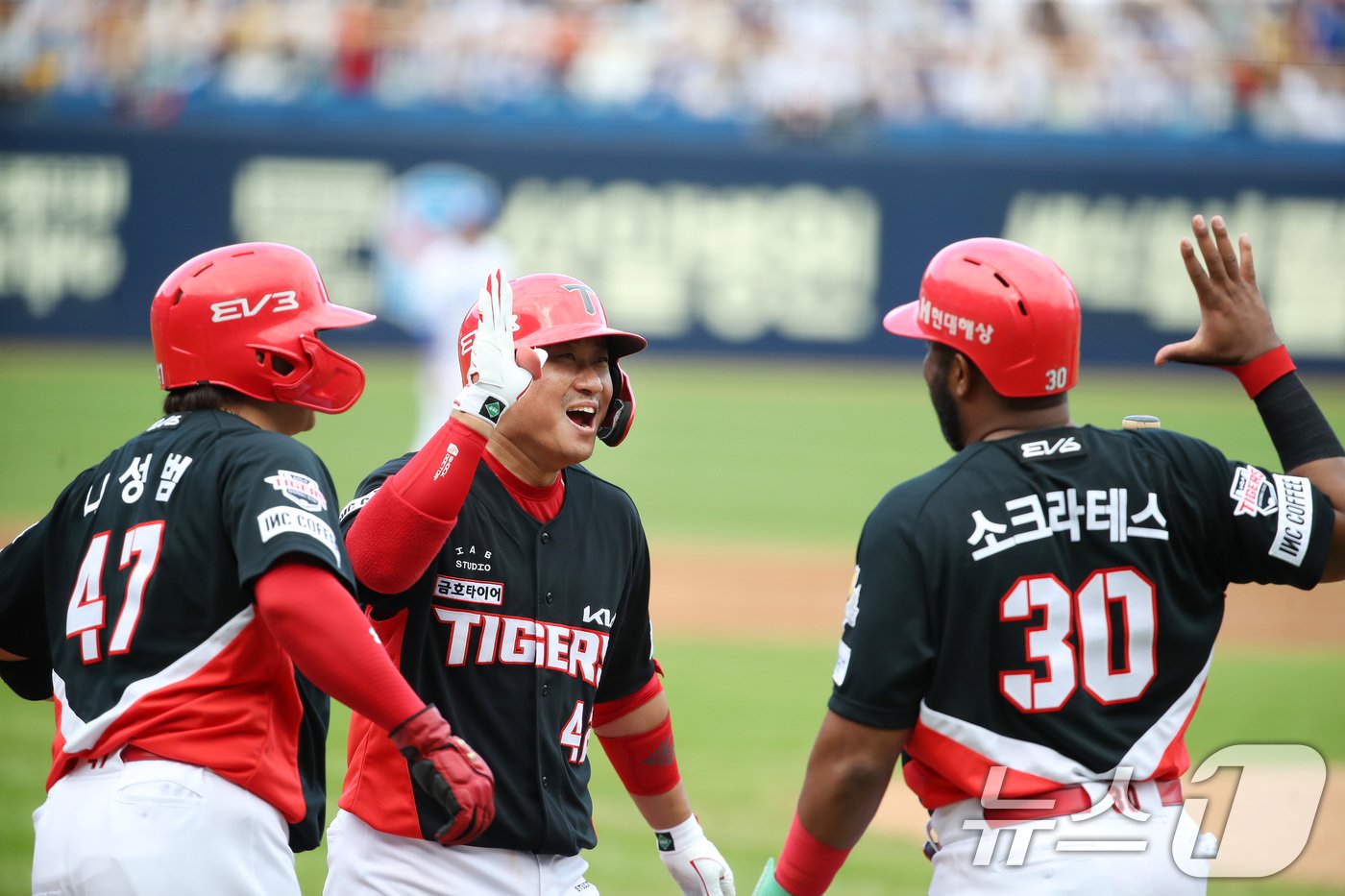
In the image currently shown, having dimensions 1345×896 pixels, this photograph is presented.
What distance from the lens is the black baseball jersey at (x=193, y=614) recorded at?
9.23ft

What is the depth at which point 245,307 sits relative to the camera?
3119mm

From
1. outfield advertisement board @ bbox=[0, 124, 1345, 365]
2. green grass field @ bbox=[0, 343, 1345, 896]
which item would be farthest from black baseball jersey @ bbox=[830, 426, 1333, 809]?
outfield advertisement board @ bbox=[0, 124, 1345, 365]

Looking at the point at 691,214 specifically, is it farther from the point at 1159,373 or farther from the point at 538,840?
the point at 538,840

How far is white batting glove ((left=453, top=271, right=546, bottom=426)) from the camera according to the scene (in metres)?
3.08

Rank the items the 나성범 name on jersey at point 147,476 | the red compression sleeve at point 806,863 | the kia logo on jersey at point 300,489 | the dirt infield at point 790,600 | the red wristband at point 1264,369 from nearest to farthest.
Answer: the kia logo on jersey at point 300,489 < the 나성범 name on jersey at point 147,476 < the red compression sleeve at point 806,863 < the red wristband at point 1264,369 < the dirt infield at point 790,600

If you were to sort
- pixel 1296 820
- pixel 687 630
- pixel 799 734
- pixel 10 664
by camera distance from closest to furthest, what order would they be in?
1. pixel 10 664
2. pixel 1296 820
3. pixel 799 734
4. pixel 687 630

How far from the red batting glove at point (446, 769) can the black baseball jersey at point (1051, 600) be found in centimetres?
73

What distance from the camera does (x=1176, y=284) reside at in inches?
851

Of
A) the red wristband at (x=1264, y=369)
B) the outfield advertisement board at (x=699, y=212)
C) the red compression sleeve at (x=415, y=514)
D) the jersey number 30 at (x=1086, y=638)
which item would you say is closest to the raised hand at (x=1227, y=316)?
the red wristband at (x=1264, y=369)

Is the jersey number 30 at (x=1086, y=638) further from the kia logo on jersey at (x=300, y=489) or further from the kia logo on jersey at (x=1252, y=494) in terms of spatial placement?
the kia logo on jersey at (x=300, y=489)

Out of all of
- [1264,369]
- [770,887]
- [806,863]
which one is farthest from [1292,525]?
[770,887]

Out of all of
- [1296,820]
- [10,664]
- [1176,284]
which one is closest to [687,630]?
[1296,820]

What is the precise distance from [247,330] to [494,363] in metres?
0.53

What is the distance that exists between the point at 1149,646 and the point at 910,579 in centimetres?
50
